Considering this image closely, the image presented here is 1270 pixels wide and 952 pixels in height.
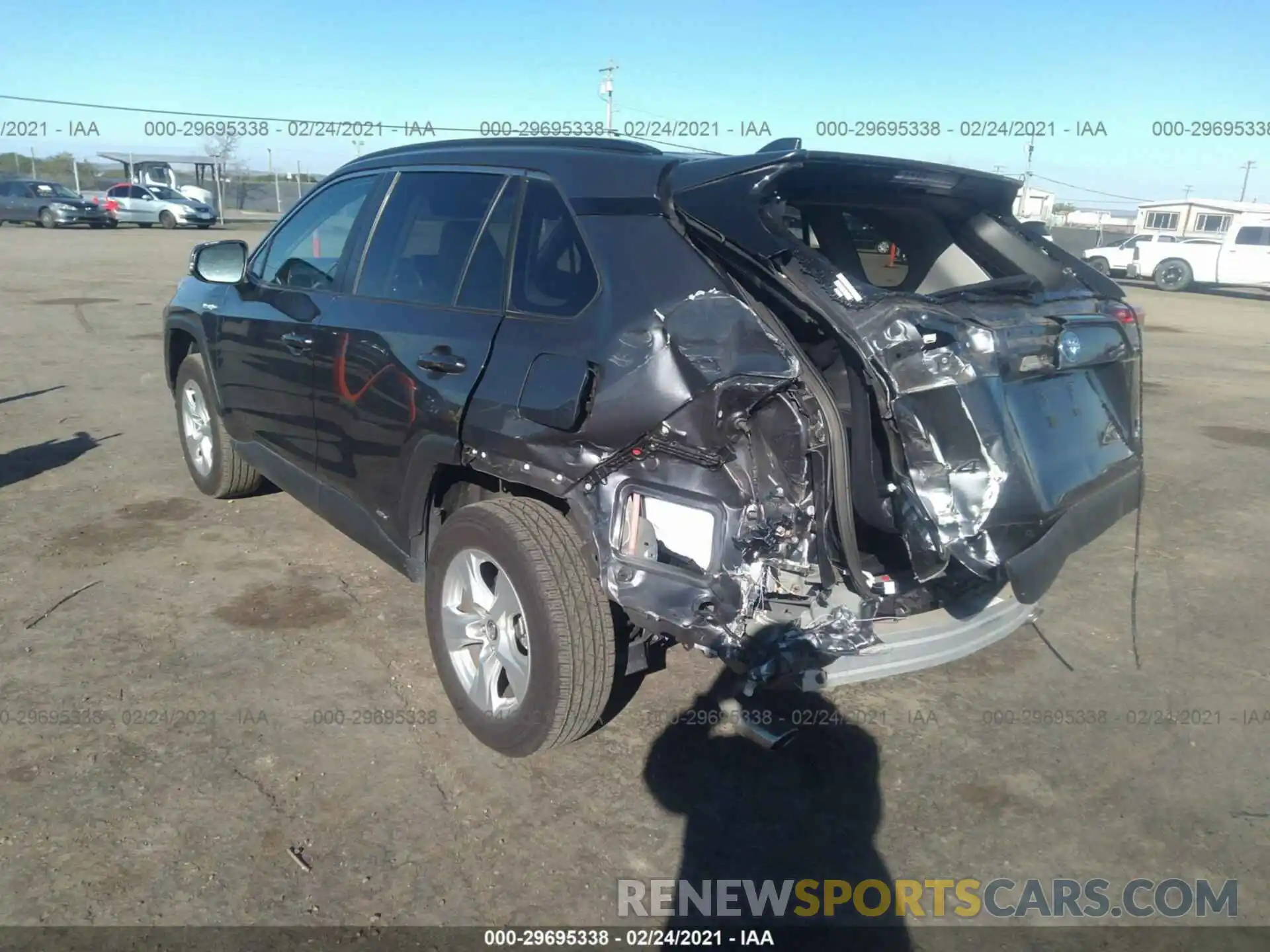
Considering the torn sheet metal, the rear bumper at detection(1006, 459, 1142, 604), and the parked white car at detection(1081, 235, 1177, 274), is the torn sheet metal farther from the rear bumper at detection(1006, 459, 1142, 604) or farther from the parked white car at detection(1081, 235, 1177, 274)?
the parked white car at detection(1081, 235, 1177, 274)

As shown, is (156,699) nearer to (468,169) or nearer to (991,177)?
(468,169)

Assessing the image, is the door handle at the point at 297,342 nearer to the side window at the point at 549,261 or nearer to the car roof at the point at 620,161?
the car roof at the point at 620,161

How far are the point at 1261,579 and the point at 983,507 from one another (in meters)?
3.28

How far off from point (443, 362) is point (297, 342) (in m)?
1.14

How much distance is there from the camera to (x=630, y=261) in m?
2.84

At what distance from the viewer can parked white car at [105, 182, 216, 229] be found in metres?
31.8

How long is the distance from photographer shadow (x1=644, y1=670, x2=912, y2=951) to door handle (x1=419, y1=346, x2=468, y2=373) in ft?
4.83

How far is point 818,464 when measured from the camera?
2.65 m

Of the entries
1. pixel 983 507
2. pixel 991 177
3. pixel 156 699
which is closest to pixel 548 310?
pixel 983 507

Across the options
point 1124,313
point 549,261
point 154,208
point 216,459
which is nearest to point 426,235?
point 549,261

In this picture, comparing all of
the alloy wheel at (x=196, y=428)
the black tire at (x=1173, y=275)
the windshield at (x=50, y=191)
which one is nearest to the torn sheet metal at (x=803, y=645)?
the alloy wheel at (x=196, y=428)

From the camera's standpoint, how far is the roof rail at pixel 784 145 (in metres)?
2.79

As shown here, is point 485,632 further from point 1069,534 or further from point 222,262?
point 222,262

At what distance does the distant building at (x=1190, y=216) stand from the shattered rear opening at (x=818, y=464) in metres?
41.7
